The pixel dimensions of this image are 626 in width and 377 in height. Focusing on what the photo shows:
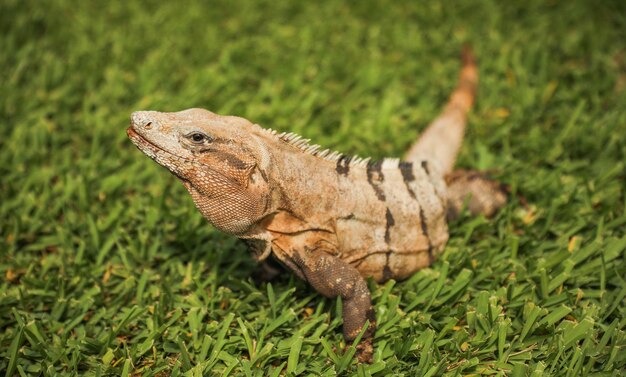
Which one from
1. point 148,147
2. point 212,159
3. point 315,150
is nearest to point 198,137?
point 212,159

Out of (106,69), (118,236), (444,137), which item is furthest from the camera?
(106,69)

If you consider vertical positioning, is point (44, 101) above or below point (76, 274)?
above

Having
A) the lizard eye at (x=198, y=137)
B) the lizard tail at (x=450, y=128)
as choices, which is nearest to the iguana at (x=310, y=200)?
the lizard eye at (x=198, y=137)

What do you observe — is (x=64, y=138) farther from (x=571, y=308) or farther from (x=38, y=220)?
(x=571, y=308)

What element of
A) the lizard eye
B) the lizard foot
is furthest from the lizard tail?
the lizard eye

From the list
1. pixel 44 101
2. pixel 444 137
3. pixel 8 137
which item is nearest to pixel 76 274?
pixel 8 137

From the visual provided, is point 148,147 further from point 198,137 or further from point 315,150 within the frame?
A: point 315,150
